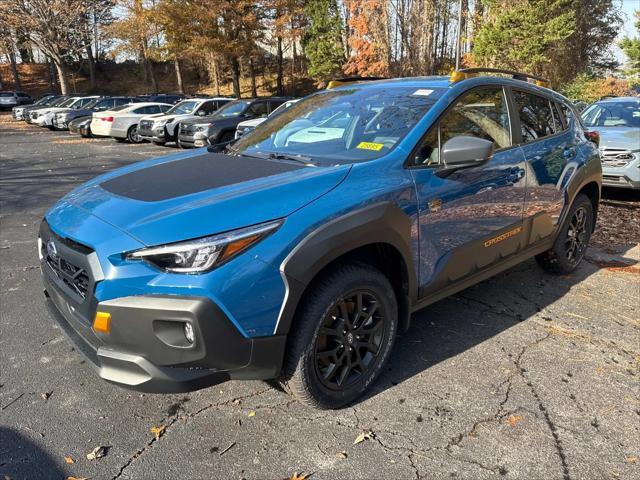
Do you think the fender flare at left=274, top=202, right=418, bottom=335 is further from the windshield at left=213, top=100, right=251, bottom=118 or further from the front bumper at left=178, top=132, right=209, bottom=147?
the windshield at left=213, top=100, right=251, bottom=118

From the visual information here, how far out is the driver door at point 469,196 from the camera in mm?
2998

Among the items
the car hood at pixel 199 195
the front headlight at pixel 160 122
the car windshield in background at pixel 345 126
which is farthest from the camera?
the front headlight at pixel 160 122

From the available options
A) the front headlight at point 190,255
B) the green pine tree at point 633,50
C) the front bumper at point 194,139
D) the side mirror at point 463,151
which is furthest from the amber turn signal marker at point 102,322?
the green pine tree at point 633,50

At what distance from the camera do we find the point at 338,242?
246 centimetres

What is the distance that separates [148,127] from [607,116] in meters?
12.8

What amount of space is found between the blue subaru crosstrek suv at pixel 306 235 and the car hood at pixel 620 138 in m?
4.89

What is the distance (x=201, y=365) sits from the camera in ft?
7.30

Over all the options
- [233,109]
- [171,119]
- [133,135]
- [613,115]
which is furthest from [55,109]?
[613,115]

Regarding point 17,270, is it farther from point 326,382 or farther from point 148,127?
point 148,127

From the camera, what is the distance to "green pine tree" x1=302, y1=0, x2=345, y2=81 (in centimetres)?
3778

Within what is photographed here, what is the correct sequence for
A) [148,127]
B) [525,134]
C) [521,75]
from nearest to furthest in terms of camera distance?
[525,134] → [521,75] → [148,127]

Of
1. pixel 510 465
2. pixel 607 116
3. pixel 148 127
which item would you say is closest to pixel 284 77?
pixel 148 127

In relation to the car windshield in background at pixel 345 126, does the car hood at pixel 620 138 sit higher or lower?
lower

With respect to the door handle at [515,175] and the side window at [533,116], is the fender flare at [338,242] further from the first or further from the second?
the side window at [533,116]
